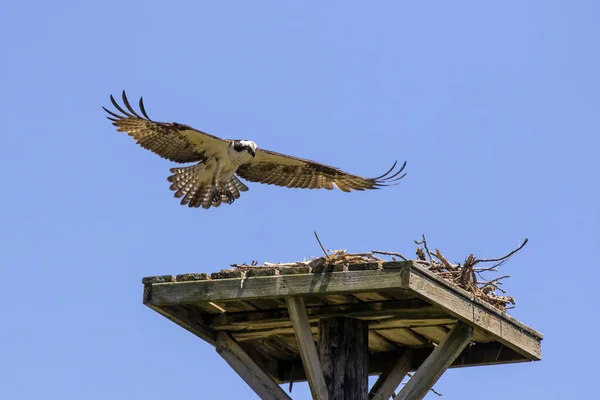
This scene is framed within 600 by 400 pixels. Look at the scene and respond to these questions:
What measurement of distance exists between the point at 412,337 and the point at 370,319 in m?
0.55

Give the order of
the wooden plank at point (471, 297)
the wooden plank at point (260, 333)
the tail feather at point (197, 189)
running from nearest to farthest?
the wooden plank at point (471, 297) < the wooden plank at point (260, 333) < the tail feather at point (197, 189)

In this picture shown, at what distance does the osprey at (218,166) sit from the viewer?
9.98 m

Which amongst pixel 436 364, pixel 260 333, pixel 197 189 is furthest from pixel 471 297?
pixel 197 189

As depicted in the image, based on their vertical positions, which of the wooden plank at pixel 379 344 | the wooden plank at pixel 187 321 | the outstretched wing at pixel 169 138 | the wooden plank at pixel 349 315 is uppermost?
the outstretched wing at pixel 169 138

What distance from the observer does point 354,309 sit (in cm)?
635

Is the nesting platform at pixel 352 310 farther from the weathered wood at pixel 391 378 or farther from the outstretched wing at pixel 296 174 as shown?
the outstretched wing at pixel 296 174

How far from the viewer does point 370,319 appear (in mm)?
6434

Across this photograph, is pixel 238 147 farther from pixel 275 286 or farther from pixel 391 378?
pixel 275 286

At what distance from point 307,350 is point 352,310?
1.57 feet

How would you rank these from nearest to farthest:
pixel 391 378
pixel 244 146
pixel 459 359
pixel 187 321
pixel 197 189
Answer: pixel 187 321, pixel 391 378, pixel 459 359, pixel 244 146, pixel 197 189

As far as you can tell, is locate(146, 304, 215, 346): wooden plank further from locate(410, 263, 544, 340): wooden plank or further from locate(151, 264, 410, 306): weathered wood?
locate(410, 263, 544, 340): wooden plank

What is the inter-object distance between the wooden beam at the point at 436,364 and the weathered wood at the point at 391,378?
2.16ft

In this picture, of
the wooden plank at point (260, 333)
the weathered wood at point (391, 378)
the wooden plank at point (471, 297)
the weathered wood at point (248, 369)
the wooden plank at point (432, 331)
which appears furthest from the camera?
the wooden plank at point (260, 333)

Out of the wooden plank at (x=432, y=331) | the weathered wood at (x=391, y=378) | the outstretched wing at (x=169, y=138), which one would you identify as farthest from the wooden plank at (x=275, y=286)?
the outstretched wing at (x=169, y=138)
